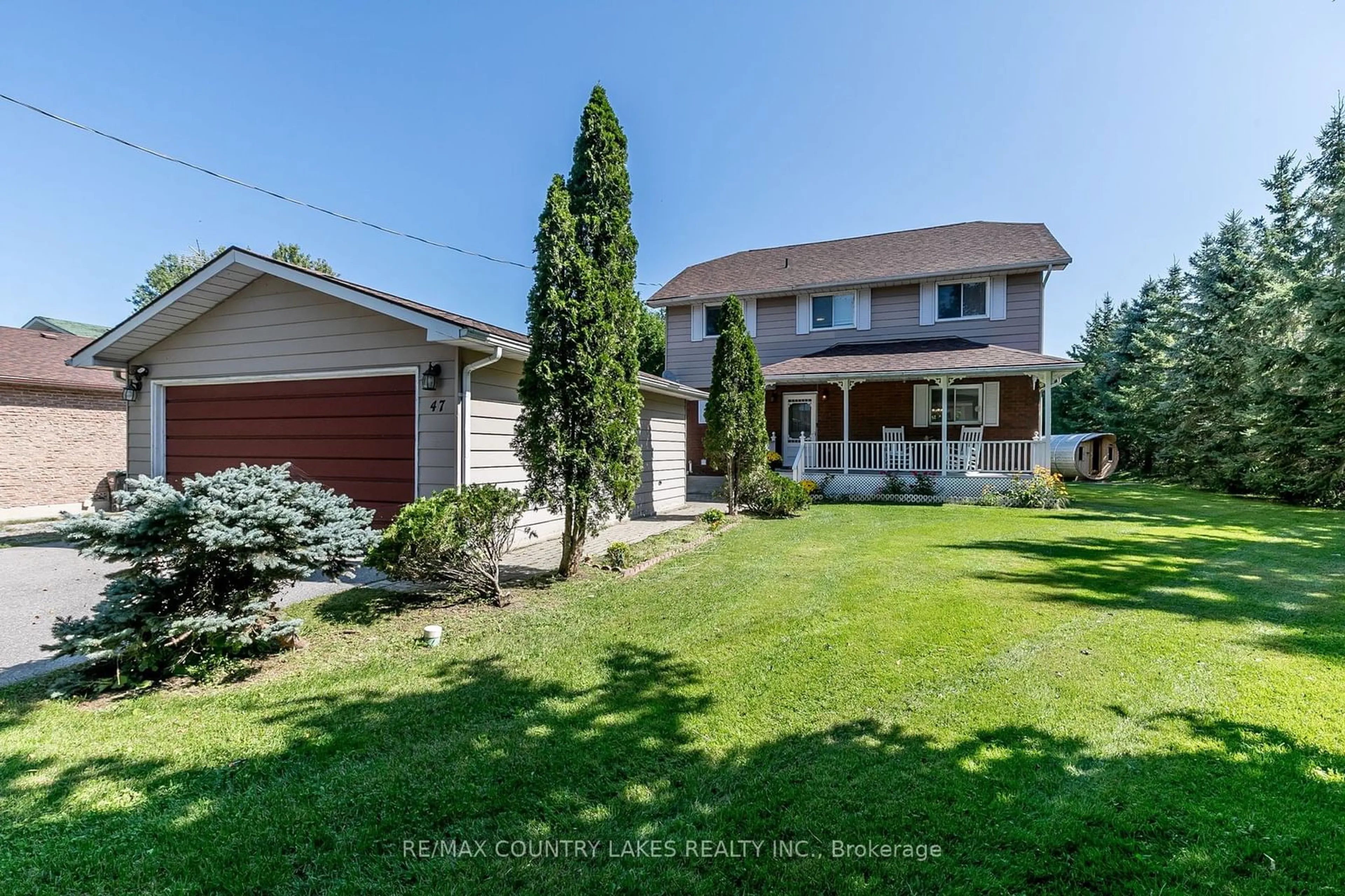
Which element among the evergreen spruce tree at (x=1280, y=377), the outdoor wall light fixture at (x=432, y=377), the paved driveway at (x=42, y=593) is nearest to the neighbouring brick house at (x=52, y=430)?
the paved driveway at (x=42, y=593)

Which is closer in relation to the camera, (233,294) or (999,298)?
(233,294)

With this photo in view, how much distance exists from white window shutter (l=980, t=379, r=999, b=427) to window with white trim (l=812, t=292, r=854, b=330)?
4121 millimetres

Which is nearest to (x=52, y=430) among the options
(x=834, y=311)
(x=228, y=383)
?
(x=228, y=383)

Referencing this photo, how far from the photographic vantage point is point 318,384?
778cm

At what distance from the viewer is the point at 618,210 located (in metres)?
6.36

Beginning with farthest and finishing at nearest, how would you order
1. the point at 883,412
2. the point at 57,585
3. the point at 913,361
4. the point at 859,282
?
the point at 859,282
the point at 883,412
the point at 913,361
the point at 57,585

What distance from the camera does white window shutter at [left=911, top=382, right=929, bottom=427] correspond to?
611 inches

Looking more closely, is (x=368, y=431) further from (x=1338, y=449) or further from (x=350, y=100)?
(x=1338, y=449)

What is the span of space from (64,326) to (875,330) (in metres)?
37.8

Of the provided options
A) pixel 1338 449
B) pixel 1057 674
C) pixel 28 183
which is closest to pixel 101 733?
pixel 1057 674

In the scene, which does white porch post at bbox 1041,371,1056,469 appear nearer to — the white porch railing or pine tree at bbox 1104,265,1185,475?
the white porch railing

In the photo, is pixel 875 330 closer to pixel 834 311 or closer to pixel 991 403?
pixel 834 311

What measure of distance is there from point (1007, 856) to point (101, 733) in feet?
14.2

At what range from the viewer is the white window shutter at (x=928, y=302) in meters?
16.0
